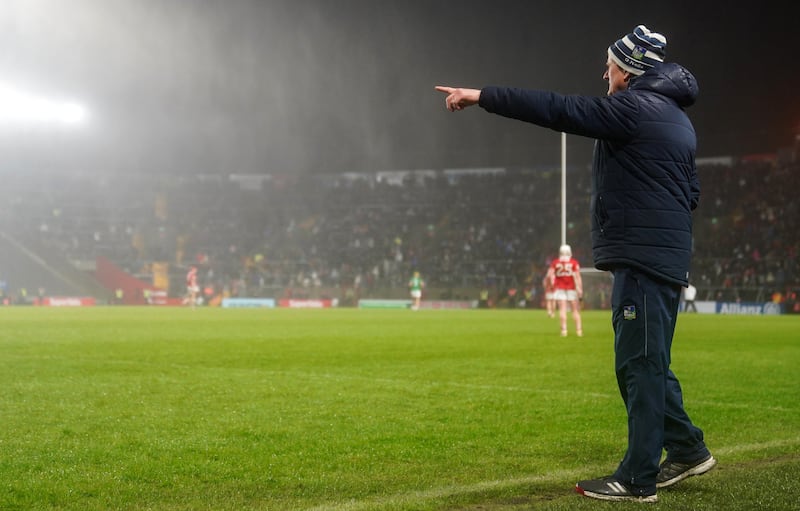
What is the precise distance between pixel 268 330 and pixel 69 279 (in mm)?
40210

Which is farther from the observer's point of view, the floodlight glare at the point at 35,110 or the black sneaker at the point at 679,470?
the floodlight glare at the point at 35,110

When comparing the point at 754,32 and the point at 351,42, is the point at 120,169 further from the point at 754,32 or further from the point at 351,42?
the point at 754,32

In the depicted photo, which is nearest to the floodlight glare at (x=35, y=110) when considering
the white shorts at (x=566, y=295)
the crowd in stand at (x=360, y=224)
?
the crowd in stand at (x=360, y=224)

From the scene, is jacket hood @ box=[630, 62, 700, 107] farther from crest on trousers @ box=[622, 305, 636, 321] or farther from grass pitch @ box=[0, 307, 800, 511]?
grass pitch @ box=[0, 307, 800, 511]

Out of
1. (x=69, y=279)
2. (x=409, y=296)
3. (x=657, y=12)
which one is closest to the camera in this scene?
(x=657, y=12)

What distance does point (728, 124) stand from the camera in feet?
179

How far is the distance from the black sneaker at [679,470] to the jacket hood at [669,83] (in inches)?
79.0

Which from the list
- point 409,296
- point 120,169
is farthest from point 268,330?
point 120,169

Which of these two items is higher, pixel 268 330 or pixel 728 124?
pixel 728 124

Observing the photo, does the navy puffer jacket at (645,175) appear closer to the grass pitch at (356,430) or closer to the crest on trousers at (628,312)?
the crest on trousers at (628,312)

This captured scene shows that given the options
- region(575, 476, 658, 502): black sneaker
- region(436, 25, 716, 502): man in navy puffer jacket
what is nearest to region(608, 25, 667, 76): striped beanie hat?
region(436, 25, 716, 502): man in navy puffer jacket

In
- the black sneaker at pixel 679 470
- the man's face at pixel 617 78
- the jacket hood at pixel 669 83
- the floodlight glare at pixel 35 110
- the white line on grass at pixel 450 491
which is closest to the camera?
the white line on grass at pixel 450 491

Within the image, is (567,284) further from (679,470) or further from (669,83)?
(669,83)

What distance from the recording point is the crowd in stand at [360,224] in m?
51.7
